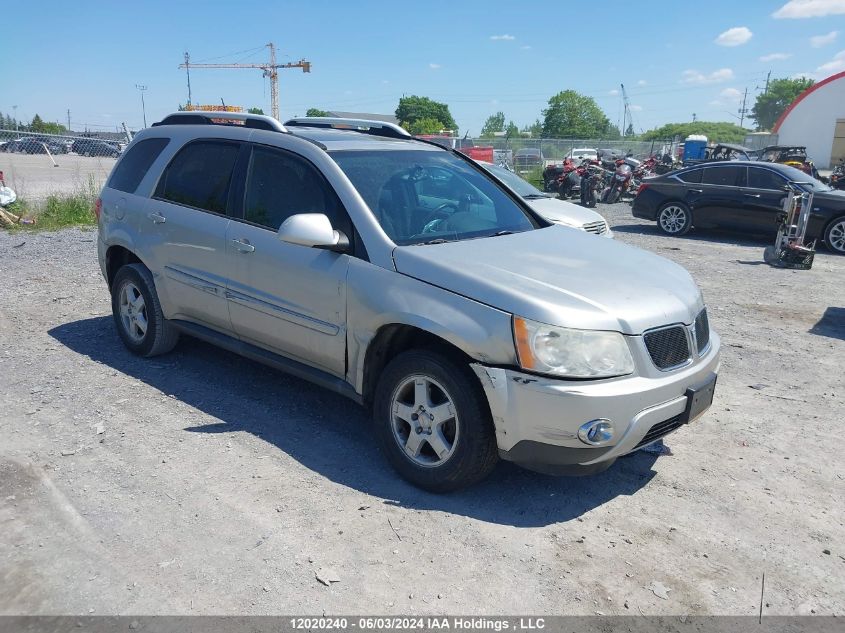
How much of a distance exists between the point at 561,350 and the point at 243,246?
2309mm

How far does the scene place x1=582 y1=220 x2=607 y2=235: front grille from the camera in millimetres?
9531

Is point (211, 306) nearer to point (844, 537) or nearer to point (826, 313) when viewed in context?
point (844, 537)

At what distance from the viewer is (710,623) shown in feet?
9.55

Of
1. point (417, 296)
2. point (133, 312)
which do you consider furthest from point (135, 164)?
point (417, 296)

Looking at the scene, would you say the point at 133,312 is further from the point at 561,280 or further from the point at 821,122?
the point at 821,122

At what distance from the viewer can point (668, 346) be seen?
11.9 feet

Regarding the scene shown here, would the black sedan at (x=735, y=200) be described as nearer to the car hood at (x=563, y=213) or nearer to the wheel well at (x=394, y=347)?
the car hood at (x=563, y=213)

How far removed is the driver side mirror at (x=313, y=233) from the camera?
12.9ft

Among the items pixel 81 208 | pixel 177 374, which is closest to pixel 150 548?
pixel 177 374

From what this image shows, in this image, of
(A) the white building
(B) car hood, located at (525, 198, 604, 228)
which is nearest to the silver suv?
(B) car hood, located at (525, 198, 604, 228)

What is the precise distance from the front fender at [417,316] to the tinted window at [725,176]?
11.5m

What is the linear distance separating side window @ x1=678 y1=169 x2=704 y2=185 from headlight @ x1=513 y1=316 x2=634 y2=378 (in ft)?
38.9

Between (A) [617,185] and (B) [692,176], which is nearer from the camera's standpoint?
(B) [692,176]

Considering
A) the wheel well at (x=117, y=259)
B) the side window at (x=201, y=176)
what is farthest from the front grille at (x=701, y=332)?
the wheel well at (x=117, y=259)
